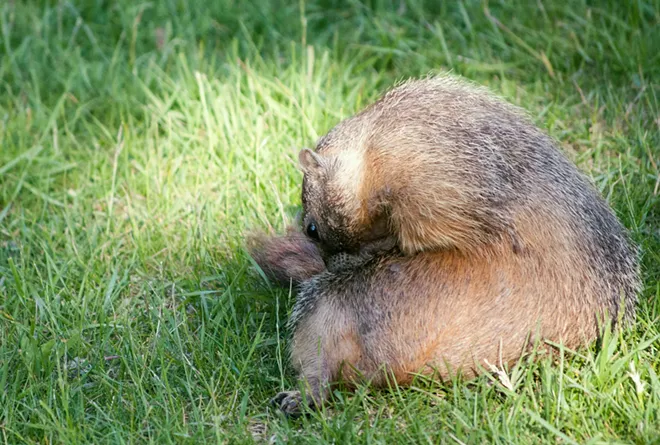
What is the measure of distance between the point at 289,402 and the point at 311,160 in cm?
102

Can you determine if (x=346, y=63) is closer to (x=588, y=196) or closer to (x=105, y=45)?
(x=105, y=45)

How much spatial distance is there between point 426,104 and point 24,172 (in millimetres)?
2538

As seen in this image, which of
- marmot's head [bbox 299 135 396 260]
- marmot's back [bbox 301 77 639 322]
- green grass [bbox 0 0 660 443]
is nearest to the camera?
green grass [bbox 0 0 660 443]

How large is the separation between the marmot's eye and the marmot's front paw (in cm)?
70

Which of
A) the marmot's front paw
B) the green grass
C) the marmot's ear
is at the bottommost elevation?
the marmot's front paw

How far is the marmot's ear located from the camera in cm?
402

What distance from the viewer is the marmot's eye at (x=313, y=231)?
13.4 feet

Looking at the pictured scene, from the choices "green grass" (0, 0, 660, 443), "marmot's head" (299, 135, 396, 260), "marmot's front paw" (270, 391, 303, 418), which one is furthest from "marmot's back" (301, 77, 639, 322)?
"marmot's front paw" (270, 391, 303, 418)

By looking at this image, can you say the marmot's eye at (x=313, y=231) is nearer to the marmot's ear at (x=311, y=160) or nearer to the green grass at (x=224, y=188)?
the marmot's ear at (x=311, y=160)

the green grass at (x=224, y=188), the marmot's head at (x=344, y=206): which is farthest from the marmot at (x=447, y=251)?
the green grass at (x=224, y=188)

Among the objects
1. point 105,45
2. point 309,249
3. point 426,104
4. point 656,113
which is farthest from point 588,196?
point 105,45

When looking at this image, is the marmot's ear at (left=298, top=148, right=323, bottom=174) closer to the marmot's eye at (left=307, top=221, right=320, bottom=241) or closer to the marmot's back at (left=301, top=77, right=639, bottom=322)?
the marmot's back at (left=301, top=77, right=639, bottom=322)

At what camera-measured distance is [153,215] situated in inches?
203

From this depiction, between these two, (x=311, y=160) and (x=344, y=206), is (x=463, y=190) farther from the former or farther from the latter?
(x=311, y=160)
